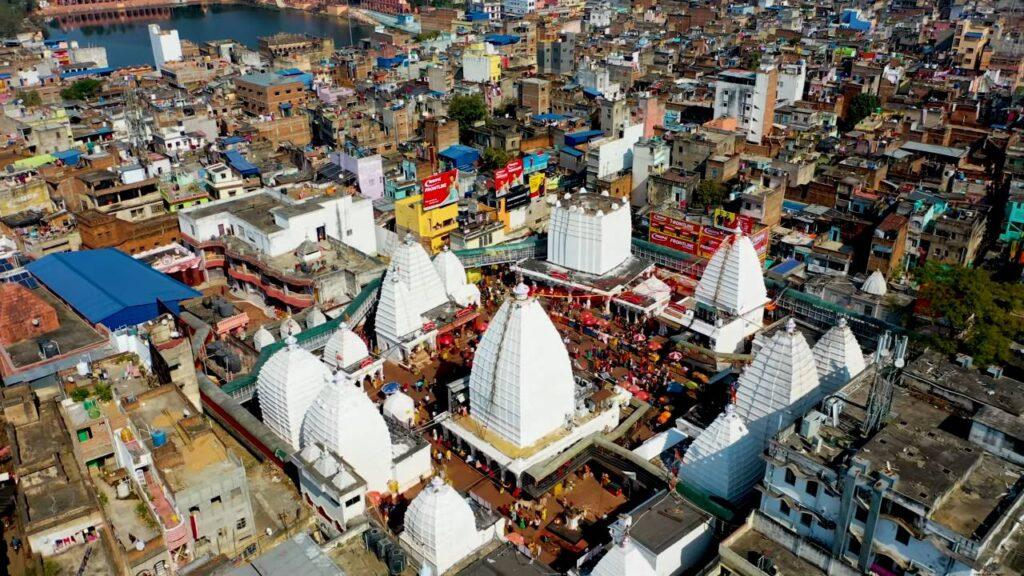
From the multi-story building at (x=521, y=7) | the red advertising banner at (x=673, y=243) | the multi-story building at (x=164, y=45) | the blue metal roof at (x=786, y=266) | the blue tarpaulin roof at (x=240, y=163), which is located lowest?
the blue metal roof at (x=786, y=266)

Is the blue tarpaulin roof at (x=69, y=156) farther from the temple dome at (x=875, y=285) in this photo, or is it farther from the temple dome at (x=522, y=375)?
the temple dome at (x=875, y=285)

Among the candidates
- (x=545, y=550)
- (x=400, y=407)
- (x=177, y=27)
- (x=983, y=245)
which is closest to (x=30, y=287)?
(x=400, y=407)

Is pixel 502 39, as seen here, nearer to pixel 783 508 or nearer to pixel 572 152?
pixel 572 152

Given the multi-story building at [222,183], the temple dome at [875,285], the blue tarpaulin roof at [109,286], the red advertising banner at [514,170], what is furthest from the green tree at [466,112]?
the temple dome at [875,285]

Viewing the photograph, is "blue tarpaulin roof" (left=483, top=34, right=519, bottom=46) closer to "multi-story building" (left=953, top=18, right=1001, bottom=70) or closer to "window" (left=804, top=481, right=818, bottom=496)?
"multi-story building" (left=953, top=18, right=1001, bottom=70)

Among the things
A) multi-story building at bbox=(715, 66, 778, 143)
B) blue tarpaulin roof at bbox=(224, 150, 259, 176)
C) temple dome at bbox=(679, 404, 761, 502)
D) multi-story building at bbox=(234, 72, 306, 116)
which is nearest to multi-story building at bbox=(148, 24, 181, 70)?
multi-story building at bbox=(234, 72, 306, 116)

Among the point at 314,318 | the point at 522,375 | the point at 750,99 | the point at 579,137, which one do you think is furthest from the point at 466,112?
the point at 522,375

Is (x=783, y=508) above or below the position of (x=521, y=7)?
below

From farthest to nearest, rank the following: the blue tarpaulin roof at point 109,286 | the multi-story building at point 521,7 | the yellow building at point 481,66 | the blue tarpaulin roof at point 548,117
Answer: the multi-story building at point 521,7 < the yellow building at point 481,66 < the blue tarpaulin roof at point 548,117 < the blue tarpaulin roof at point 109,286
